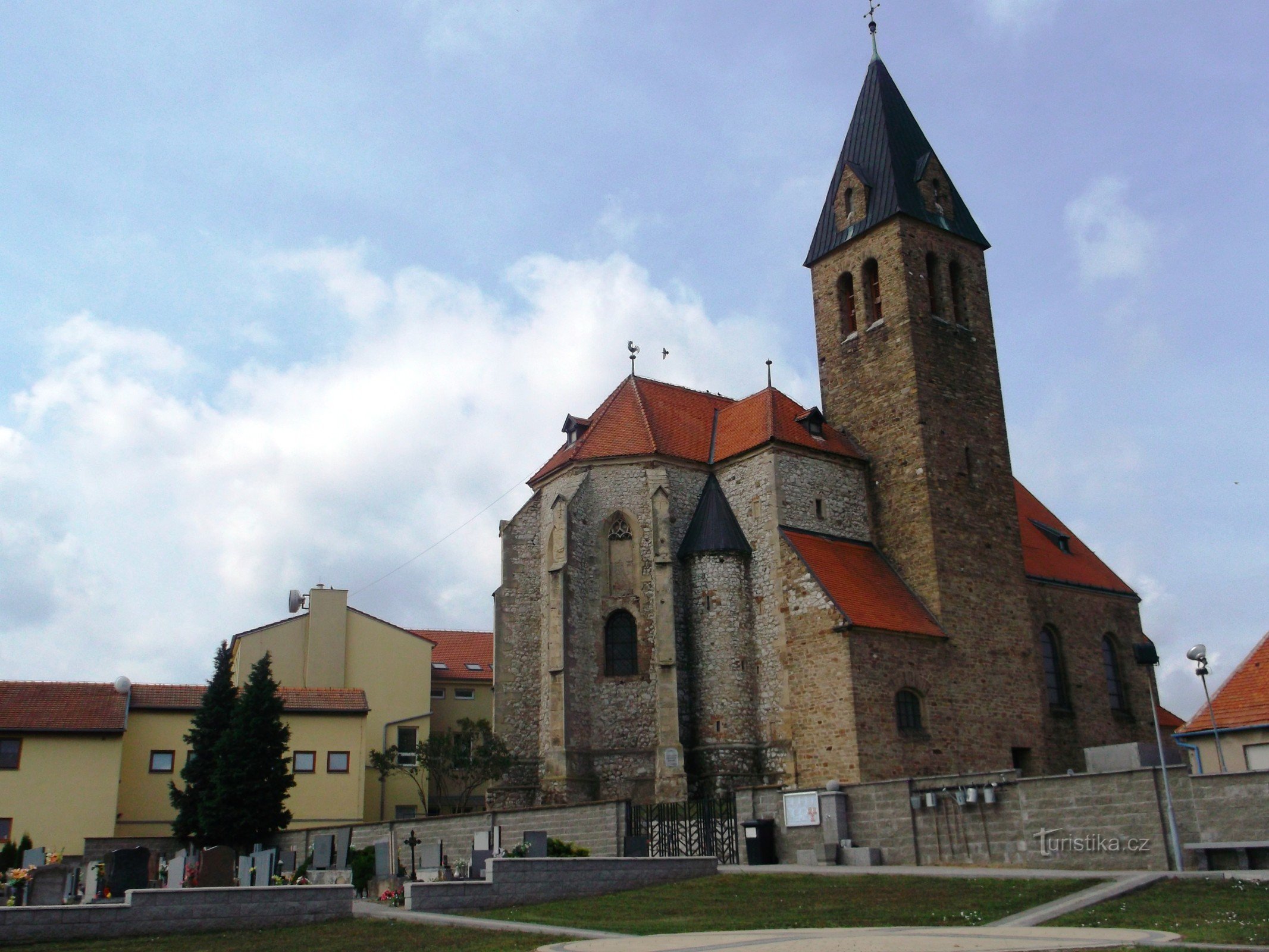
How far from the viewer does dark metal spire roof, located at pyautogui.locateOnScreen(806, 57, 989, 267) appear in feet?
120

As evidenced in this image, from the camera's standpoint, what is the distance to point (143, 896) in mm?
15266

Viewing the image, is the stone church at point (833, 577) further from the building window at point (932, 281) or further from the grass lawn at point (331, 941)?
the grass lawn at point (331, 941)

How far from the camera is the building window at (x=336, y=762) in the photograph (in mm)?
37406

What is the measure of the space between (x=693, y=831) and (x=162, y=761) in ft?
67.9

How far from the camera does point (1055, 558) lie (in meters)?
39.3

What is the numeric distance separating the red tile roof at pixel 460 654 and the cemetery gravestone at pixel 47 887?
24.4 meters

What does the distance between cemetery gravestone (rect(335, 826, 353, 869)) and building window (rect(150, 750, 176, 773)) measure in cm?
1338

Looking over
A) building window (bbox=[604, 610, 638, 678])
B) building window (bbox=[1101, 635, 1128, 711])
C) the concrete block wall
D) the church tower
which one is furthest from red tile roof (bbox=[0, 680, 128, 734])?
building window (bbox=[1101, 635, 1128, 711])

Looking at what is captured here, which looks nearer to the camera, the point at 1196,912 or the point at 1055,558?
the point at 1196,912

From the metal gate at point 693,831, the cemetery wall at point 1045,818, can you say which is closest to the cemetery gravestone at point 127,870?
the metal gate at point 693,831

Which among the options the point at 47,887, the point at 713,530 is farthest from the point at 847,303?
the point at 47,887

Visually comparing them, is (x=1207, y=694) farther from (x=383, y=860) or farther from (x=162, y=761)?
(x=162, y=761)

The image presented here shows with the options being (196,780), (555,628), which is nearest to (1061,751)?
(555,628)

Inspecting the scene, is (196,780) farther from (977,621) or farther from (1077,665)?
(1077,665)
